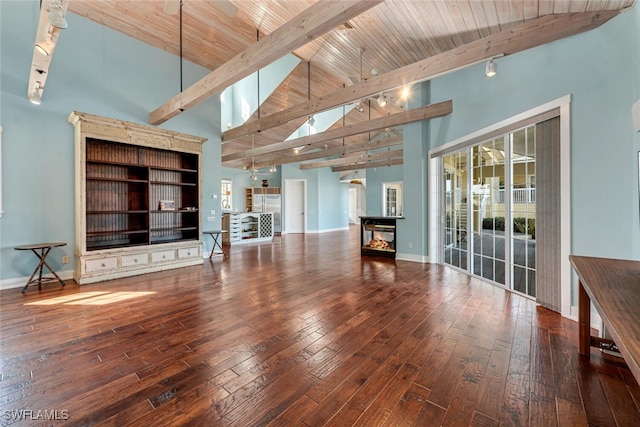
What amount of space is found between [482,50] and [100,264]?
5920 mm

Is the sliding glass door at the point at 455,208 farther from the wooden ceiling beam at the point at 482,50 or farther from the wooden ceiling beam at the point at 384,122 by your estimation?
the wooden ceiling beam at the point at 482,50

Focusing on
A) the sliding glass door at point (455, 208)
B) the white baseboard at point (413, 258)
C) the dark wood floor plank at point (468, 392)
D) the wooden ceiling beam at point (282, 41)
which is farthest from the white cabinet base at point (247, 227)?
the dark wood floor plank at point (468, 392)

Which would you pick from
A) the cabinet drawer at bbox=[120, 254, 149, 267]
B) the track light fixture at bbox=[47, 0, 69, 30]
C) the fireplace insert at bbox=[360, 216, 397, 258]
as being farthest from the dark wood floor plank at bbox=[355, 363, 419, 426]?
the cabinet drawer at bbox=[120, 254, 149, 267]

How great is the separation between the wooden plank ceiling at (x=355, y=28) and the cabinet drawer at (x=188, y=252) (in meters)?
2.99

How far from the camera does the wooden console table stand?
906mm

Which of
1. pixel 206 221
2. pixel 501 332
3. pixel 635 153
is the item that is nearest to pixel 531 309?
pixel 501 332

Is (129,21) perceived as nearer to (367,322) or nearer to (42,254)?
(42,254)

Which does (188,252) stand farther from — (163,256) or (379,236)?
(379,236)

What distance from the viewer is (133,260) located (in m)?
4.43

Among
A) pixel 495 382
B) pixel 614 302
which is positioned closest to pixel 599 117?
pixel 614 302

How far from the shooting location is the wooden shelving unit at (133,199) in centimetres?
407

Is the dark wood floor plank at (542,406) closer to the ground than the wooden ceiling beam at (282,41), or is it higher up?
closer to the ground

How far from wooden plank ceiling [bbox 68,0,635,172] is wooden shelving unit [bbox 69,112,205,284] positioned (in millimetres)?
1614

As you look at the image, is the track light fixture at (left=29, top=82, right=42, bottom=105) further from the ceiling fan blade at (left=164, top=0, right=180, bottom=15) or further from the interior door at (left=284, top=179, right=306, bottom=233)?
the interior door at (left=284, top=179, right=306, bottom=233)
